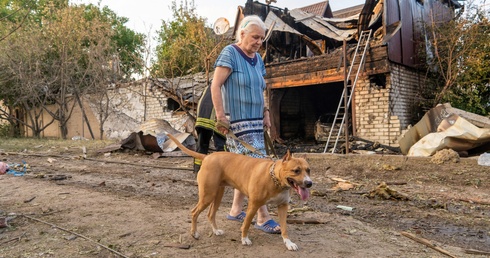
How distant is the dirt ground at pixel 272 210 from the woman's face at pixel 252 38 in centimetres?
171

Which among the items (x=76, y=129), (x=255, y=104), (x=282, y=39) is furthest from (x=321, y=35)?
(x=76, y=129)

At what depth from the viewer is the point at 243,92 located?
11.0 feet

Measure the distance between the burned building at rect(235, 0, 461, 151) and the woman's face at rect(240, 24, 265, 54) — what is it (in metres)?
6.75

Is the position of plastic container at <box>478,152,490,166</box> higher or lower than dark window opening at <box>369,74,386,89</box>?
lower

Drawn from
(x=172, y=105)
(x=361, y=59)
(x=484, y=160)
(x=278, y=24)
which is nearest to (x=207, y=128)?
(x=484, y=160)

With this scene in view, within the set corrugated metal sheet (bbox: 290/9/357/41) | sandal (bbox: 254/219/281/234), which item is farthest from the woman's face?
corrugated metal sheet (bbox: 290/9/357/41)

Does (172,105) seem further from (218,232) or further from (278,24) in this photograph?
(218,232)

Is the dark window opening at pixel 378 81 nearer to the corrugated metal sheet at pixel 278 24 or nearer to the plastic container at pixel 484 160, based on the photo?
the corrugated metal sheet at pixel 278 24

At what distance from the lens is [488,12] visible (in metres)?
11.6

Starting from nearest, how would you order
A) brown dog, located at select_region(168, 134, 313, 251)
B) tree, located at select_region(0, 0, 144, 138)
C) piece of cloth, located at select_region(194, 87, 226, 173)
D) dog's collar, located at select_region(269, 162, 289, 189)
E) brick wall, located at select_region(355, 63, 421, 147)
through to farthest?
brown dog, located at select_region(168, 134, 313, 251)
dog's collar, located at select_region(269, 162, 289, 189)
piece of cloth, located at select_region(194, 87, 226, 173)
brick wall, located at select_region(355, 63, 421, 147)
tree, located at select_region(0, 0, 144, 138)

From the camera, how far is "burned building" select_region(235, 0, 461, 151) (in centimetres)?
1083

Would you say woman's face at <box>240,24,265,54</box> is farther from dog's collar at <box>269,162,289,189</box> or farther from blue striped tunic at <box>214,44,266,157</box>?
dog's collar at <box>269,162,289,189</box>

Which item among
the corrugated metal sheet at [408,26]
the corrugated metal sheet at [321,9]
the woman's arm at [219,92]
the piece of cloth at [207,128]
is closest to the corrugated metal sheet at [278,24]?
the corrugated metal sheet at [408,26]

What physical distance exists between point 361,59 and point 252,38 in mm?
8156
